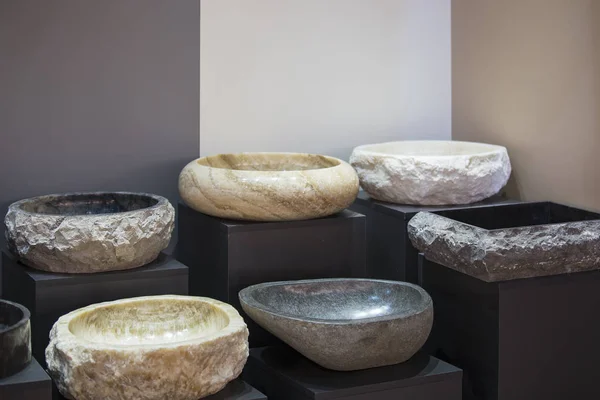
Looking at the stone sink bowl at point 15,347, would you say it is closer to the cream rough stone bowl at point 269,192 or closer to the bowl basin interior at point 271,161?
the cream rough stone bowl at point 269,192

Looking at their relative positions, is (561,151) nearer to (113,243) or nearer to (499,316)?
(499,316)

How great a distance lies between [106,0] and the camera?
2.84 meters

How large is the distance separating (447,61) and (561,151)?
682 mm

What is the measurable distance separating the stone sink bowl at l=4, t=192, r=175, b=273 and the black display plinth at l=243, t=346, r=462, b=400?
430 mm

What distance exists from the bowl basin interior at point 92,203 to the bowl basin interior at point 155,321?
0.46 m

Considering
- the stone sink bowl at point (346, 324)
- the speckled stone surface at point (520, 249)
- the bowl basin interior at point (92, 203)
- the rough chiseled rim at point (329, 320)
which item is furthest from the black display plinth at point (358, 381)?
the bowl basin interior at point (92, 203)

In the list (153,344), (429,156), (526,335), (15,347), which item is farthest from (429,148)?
(15,347)

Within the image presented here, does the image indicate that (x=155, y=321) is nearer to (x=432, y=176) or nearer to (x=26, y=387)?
(x=26, y=387)

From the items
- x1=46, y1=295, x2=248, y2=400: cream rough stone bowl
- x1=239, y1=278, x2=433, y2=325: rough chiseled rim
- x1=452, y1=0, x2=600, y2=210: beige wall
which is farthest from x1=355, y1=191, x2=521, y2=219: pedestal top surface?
x1=46, y1=295, x2=248, y2=400: cream rough stone bowl

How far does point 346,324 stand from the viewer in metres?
2.11

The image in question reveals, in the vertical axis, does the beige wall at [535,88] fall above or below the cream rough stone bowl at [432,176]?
above

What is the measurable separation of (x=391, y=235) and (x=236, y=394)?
0.96m

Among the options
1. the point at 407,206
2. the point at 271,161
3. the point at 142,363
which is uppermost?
the point at 271,161

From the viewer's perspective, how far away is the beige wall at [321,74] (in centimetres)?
→ 305
